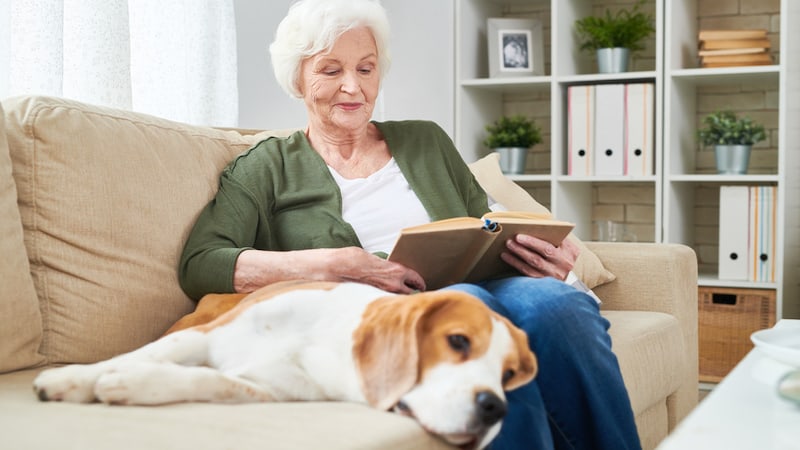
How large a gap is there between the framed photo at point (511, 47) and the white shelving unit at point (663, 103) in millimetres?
60

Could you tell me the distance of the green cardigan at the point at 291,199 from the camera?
1656mm

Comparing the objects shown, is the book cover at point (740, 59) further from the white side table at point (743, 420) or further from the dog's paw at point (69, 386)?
the dog's paw at point (69, 386)

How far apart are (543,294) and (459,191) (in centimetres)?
55

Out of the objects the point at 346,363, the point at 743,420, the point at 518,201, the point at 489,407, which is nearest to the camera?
the point at 743,420

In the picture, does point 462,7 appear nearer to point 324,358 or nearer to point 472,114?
point 472,114

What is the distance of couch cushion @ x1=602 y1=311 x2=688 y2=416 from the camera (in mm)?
1832

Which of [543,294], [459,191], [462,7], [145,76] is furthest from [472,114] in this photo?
[543,294]

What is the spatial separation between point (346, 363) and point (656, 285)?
117 cm

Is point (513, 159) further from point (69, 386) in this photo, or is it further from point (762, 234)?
point (69, 386)

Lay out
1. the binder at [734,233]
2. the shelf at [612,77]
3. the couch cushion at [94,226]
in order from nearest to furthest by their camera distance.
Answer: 1. the couch cushion at [94,226]
2. the binder at [734,233]
3. the shelf at [612,77]

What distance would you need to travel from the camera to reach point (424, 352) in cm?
122

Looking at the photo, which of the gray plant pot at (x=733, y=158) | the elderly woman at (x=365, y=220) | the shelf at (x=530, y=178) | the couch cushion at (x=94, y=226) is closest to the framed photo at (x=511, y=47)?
the shelf at (x=530, y=178)

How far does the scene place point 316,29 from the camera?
1890 mm

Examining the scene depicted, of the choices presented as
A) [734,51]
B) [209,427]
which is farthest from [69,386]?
[734,51]
